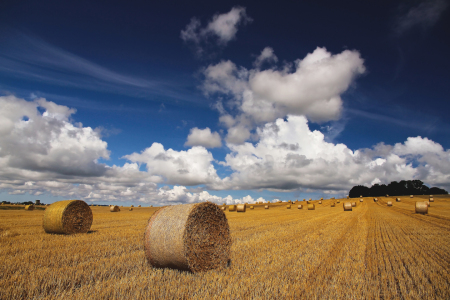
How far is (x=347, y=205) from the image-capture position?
115ft

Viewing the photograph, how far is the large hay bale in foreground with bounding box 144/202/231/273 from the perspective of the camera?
5.84 m

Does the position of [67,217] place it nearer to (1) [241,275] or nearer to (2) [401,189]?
(1) [241,275]

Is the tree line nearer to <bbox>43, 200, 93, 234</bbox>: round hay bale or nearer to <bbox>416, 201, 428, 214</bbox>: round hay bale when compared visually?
<bbox>416, 201, 428, 214</bbox>: round hay bale

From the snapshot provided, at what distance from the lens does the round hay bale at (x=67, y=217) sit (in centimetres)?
1152

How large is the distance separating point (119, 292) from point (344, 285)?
13.2ft

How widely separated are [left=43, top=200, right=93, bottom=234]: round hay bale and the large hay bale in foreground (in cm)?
737

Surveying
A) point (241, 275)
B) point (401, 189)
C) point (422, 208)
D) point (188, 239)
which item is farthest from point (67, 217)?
point (401, 189)

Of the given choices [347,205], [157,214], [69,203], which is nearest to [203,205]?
[157,214]

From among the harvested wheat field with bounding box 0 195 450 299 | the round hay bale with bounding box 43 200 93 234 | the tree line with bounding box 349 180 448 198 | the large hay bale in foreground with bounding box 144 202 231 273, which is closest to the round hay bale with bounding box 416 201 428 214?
the harvested wheat field with bounding box 0 195 450 299

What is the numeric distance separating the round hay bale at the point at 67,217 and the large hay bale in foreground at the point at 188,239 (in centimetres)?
737

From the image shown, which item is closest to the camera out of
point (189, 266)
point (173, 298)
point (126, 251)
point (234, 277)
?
point (173, 298)

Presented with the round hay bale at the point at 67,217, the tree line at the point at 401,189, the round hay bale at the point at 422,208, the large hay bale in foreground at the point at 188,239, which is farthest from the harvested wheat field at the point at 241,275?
the tree line at the point at 401,189

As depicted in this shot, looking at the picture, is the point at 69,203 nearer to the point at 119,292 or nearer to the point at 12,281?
the point at 12,281

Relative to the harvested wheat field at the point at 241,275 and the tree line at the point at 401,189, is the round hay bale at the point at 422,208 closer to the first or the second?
the harvested wheat field at the point at 241,275
